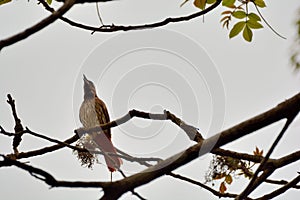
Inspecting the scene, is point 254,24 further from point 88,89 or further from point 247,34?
point 88,89

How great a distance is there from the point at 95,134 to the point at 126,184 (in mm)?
1628

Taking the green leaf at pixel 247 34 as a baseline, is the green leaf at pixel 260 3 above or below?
above

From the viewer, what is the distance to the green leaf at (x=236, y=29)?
200 cm

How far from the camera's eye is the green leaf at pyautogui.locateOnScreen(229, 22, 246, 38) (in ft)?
6.56

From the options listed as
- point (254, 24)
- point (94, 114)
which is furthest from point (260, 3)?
point (94, 114)

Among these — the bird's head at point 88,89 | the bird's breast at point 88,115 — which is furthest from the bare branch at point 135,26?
the bird's head at point 88,89

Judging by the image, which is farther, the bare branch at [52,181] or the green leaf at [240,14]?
the green leaf at [240,14]

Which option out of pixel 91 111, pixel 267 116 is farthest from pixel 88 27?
pixel 91 111

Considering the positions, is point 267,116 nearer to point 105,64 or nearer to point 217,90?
point 217,90

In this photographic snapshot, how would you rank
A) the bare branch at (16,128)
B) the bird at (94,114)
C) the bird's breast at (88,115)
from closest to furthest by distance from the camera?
1. the bare branch at (16,128)
2. the bird at (94,114)
3. the bird's breast at (88,115)

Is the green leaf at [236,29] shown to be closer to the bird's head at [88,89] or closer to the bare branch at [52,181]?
the bare branch at [52,181]

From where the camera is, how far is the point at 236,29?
78.9 inches

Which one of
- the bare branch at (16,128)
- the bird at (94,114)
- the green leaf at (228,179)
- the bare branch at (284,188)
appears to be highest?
the bird at (94,114)

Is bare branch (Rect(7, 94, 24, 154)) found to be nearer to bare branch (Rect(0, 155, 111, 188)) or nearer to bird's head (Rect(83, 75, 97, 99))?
bare branch (Rect(0, 155, 111, 188))
